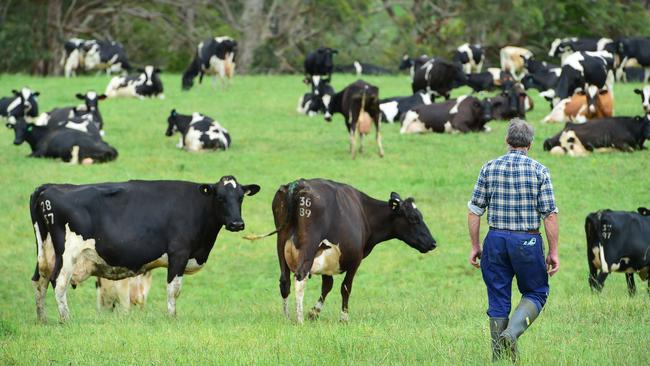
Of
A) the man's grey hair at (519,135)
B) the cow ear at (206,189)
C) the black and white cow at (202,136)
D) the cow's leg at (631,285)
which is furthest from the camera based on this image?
the black and white cow at (202,136)

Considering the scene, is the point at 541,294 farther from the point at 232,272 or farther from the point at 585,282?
the point at 232,272

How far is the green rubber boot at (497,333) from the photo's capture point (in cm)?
924

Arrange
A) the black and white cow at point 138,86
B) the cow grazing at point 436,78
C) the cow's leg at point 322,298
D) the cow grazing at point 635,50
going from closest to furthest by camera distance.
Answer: the cow's leg at point 322,298 → the cow grazing at point 436,78 → the black and white cow at point 138,86 → the cow grazing at point 635,50

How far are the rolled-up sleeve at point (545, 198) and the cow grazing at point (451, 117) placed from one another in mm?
20819

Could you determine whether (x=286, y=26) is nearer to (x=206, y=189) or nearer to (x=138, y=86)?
(x=138, y=86)

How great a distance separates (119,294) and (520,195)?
771 centimetres

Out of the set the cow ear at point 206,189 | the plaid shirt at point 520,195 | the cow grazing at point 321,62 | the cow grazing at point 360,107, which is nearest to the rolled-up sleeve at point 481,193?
the plaid shirt at point 520,195

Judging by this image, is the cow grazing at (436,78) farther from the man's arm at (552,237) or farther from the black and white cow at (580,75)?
the man's arm at (552,237)

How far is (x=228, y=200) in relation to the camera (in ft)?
45.6

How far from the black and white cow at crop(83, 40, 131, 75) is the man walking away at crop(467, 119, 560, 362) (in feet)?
139

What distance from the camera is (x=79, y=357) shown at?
32.1 feet

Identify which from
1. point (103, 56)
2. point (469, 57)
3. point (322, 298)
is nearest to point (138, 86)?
point (103, 56)

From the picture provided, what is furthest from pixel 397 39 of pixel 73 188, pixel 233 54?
pixel 73 188

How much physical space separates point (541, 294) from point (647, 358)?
38.8 inches
